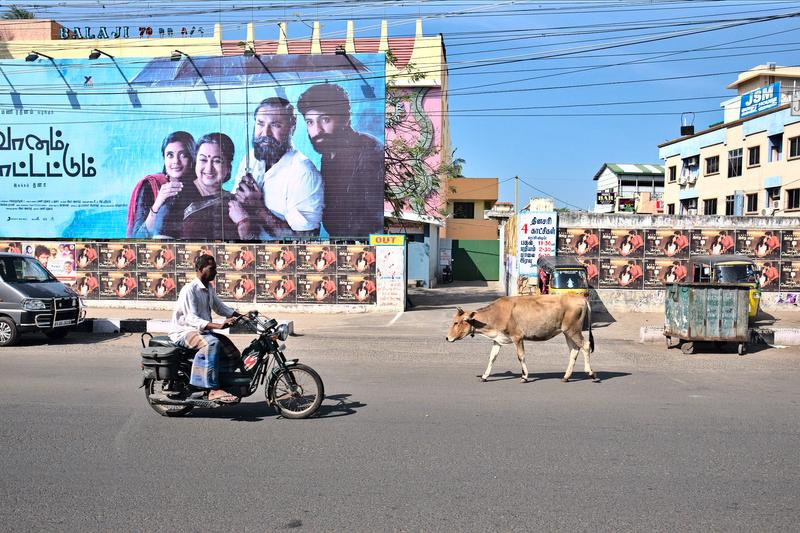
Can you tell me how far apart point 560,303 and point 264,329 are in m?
4.77

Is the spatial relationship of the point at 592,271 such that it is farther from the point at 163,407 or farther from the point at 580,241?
the point at 163,407

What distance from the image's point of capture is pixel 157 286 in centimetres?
2108

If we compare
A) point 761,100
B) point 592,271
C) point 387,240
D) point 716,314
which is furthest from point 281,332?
point 761,100

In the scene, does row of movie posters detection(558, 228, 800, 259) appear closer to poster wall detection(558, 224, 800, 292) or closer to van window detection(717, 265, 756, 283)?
Result: poster wall detection(558, 224, 800, 292)

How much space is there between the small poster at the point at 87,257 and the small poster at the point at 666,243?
16.8 m

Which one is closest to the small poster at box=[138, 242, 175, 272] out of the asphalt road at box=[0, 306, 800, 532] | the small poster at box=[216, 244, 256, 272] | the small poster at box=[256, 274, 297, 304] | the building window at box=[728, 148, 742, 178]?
the small poster at box=[216, 244, 256, 272]

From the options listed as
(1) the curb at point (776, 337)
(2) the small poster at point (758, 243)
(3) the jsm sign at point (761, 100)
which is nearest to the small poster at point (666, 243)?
(2) the small poster at point (758, 243)

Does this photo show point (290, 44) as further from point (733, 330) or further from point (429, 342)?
point (733, 330)

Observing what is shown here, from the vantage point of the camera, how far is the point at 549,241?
68.5 ft

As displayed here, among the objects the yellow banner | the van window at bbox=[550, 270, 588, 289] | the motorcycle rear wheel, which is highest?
the yellow banner

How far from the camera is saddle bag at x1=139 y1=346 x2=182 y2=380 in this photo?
24.2ft

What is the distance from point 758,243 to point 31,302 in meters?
19.5

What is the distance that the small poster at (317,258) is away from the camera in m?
20.6

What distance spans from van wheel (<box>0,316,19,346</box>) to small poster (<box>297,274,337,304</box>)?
8628 millimetres
